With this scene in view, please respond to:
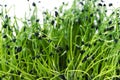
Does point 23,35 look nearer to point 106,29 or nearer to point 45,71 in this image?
point 45,71

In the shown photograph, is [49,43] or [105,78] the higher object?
[49,43]

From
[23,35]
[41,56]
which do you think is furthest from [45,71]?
[23,35]

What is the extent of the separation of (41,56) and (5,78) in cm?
16

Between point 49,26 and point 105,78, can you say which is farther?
point 49,26

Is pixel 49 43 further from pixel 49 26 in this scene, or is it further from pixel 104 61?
pixel 104 61

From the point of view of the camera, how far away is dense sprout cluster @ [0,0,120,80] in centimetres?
141

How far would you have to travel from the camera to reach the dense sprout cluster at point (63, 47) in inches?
55.4

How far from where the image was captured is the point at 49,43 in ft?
4.89

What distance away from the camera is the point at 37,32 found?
1.42 metres

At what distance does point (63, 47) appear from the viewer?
1496 millimetres

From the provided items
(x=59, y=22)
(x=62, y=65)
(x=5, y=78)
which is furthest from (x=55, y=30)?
(x=5, y=78)

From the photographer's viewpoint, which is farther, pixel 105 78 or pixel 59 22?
pixel 59 22

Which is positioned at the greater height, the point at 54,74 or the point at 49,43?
the point at 49,43

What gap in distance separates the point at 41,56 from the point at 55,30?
6.1 inches
